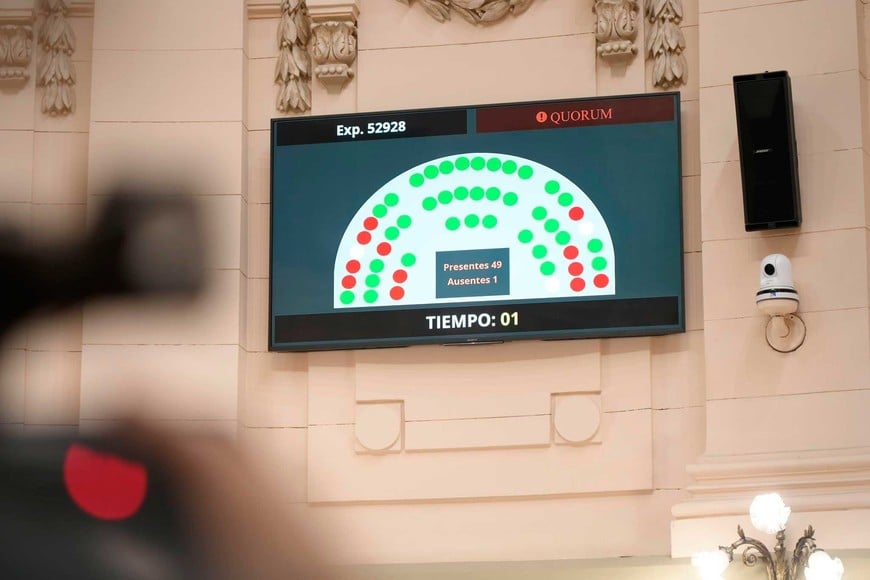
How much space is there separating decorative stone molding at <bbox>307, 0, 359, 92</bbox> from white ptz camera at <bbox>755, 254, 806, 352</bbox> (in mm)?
2162

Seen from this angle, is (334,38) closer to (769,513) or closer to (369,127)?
(369,127)

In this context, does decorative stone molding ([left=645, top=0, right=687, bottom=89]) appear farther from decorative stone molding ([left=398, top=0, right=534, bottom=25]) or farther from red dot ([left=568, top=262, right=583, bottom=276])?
red dot ([left=568, top=262, right=583, bottom=276])

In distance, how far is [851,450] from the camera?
5.72 m

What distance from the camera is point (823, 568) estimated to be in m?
5.24

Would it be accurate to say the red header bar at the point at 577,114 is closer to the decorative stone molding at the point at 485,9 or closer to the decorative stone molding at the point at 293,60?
the decorative stone molding at the point at 485,9

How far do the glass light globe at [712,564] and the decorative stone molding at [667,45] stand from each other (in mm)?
2182

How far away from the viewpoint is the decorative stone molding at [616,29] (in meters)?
6.60

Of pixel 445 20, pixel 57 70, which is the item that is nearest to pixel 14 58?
pixel 57 70

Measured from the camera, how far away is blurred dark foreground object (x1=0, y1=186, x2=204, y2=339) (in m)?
0.46

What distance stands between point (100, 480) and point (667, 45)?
6.34 metres

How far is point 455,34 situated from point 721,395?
2.10 meters

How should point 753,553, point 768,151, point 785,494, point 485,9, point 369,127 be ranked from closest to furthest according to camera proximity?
point 753,553 < point 785,494 < point 768,151 < point 369,127 < point 485,9

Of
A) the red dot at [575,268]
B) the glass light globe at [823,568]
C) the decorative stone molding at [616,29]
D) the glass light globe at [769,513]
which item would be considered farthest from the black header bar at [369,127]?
the glass light globe at [823,568]

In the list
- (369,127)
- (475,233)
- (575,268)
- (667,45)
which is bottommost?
(575,268)
